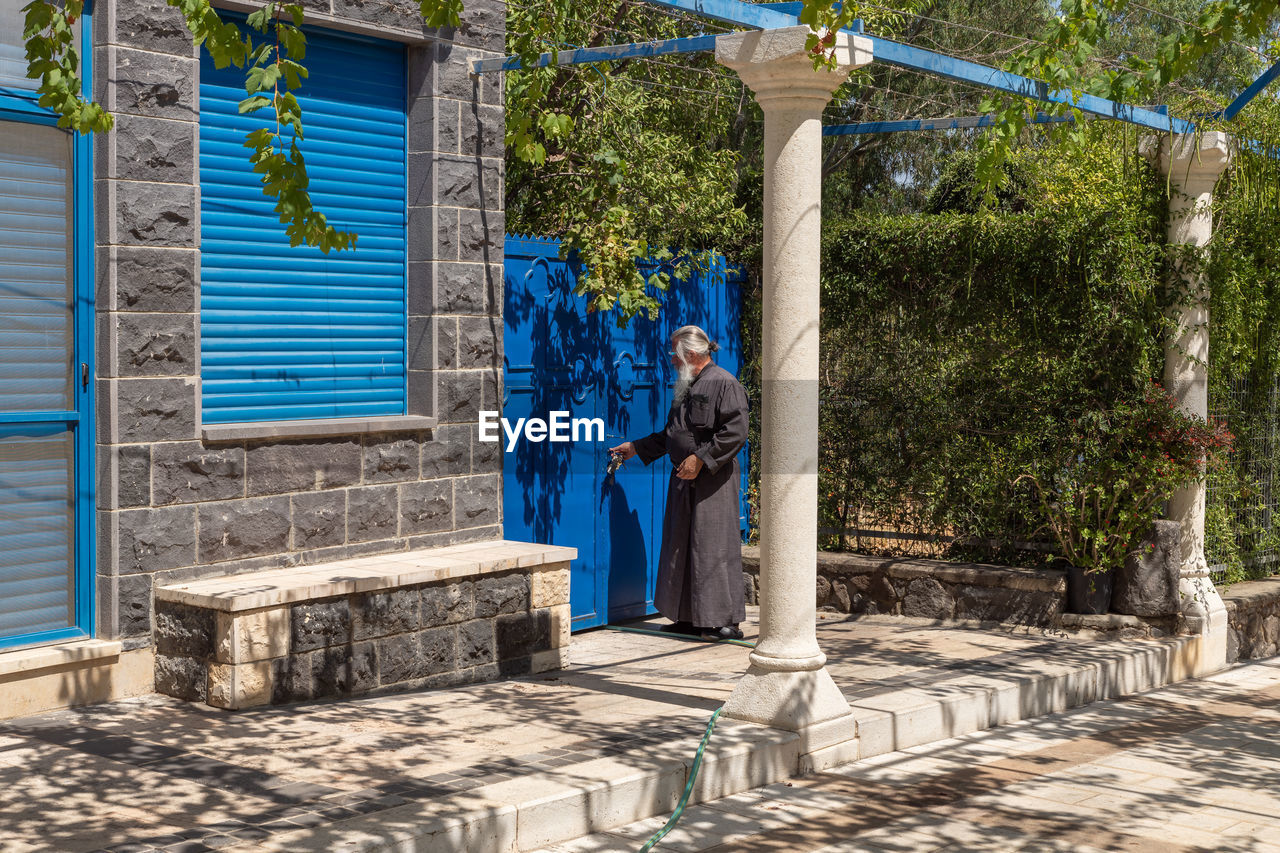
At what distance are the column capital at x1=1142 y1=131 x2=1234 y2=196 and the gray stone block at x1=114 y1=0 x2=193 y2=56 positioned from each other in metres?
6.27

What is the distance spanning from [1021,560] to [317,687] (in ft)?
16.6

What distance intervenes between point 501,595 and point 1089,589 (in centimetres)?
399

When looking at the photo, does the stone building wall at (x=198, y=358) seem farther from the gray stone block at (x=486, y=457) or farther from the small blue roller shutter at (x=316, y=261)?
the small blue roller shutter at (x=316, y=261)

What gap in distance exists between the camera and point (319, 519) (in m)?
7.40

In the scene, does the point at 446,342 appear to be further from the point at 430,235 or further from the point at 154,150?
the point at 154,150

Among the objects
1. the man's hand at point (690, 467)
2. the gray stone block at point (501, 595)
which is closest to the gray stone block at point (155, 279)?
the gray stone block at point (501, 595)

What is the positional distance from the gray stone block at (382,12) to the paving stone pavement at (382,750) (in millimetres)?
3613

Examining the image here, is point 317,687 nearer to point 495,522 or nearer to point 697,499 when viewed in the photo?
point 495,522

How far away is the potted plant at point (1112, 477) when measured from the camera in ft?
29.3

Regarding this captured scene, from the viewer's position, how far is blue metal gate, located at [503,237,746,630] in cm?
877

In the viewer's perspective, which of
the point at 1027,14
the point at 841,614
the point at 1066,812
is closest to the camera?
the point at 1066,812

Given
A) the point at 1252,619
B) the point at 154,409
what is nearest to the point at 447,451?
the point at 154,409

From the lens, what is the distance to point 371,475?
768 cm

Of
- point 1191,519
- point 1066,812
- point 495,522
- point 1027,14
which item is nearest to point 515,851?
point 1066,812
